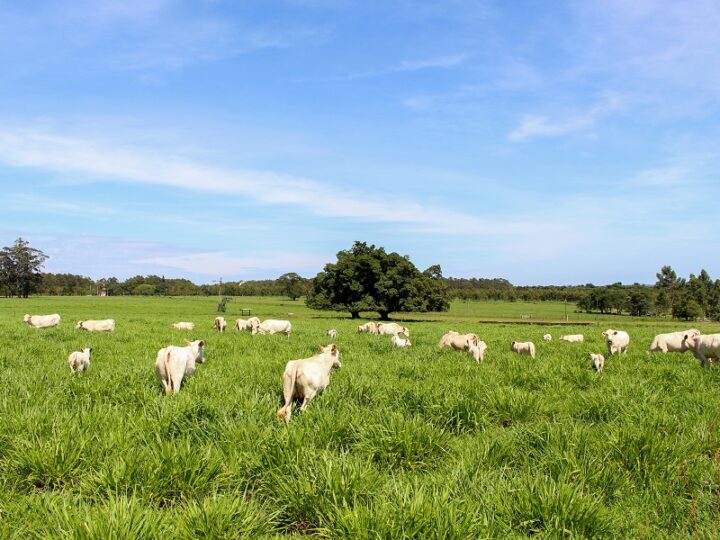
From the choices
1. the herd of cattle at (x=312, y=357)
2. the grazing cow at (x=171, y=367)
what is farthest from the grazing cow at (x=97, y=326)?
the grazing cow at (x=171, y=367)

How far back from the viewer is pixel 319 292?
65.8 m

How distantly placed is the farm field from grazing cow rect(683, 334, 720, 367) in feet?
12.5

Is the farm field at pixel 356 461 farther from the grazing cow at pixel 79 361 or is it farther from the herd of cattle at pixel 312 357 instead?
the grazing cow at pixel 79 361

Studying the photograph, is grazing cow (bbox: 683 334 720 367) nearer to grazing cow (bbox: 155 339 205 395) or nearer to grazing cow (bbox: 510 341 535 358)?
grazing cow (bbox: 510 341 535 358)

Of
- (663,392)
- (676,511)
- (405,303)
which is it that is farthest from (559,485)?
(405,303)

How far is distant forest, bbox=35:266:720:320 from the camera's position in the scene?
125125 mm

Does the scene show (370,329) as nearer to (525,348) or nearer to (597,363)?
(525,348)

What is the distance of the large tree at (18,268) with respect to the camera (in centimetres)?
11931

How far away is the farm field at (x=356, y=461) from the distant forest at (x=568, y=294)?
218 feet

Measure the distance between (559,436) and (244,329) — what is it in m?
22.0

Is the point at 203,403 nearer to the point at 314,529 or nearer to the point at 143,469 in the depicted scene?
the point at 143,469

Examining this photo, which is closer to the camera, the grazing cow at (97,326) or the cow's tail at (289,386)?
the cow's tail at (289,386)

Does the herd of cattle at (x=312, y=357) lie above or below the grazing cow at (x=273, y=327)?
above

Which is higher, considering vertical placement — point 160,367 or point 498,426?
point 160,367
